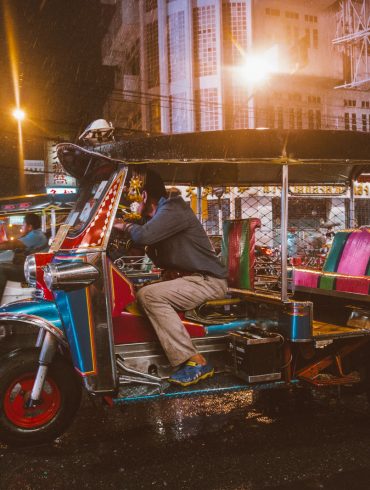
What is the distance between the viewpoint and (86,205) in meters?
4.06

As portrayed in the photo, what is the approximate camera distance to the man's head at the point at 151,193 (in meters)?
4.21

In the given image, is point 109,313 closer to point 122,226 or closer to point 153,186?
point 122,226

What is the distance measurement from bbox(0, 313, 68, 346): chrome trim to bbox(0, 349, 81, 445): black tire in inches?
10.0

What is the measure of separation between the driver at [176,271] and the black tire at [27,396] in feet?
2.60

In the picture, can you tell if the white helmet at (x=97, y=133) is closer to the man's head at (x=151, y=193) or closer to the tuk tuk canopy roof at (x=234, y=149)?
the tuk tuk canopy roof at (x=234, y=149)

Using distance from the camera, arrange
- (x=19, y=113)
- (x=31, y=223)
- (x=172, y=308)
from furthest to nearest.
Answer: (x=19, y=113) < (x=31, y=223) < (x=172, y=308)

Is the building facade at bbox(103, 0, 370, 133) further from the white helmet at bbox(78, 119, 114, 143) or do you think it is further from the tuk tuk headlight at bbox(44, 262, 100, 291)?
the tuk tuk headlight at bbox(44, 262, 100, 291)

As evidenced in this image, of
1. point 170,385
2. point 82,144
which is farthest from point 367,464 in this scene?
point 82,144

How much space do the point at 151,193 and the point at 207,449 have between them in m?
2.15

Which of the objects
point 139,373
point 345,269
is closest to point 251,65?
point 345,269

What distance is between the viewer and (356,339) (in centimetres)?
437

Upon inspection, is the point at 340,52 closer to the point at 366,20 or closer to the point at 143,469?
the point at 366,20

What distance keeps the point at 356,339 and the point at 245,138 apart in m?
2.09

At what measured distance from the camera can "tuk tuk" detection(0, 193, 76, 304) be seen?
23.9 ft
